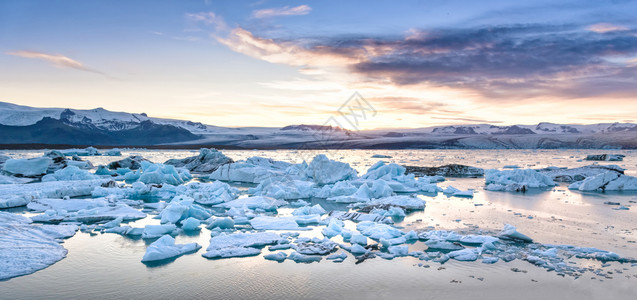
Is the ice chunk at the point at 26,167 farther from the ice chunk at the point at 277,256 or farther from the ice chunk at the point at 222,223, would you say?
the ice chunk at the point at 277,256

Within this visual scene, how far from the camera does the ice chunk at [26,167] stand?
1420 centimetres

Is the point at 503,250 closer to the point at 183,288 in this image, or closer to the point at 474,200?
the point at 183,288

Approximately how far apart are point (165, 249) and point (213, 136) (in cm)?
9721

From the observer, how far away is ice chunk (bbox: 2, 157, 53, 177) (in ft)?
46.6

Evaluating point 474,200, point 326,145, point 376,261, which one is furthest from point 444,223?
point 326,145

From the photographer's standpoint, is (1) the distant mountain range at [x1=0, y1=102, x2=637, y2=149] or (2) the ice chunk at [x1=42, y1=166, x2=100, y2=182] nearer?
(2) the ice chunk at [x1=42, y1=166, x2=100, y2=182]

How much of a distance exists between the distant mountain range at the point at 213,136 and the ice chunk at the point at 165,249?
206 feet

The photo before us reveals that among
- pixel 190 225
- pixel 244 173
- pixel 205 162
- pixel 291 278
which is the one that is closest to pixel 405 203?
pixel 190 225

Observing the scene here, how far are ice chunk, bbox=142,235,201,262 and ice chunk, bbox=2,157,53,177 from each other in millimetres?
12216

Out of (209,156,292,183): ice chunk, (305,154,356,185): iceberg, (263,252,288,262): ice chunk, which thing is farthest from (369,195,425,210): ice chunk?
(209,156,292,183): ice chunk

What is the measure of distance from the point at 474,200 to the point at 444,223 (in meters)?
3.47

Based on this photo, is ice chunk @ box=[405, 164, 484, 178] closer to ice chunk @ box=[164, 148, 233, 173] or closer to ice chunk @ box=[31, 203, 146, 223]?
ice chunk @ box=[164, 148, 233, 173]

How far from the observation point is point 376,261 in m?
4.88

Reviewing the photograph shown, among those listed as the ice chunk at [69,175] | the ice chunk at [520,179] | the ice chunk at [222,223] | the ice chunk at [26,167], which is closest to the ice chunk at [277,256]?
the ice chunk at [222,223]
